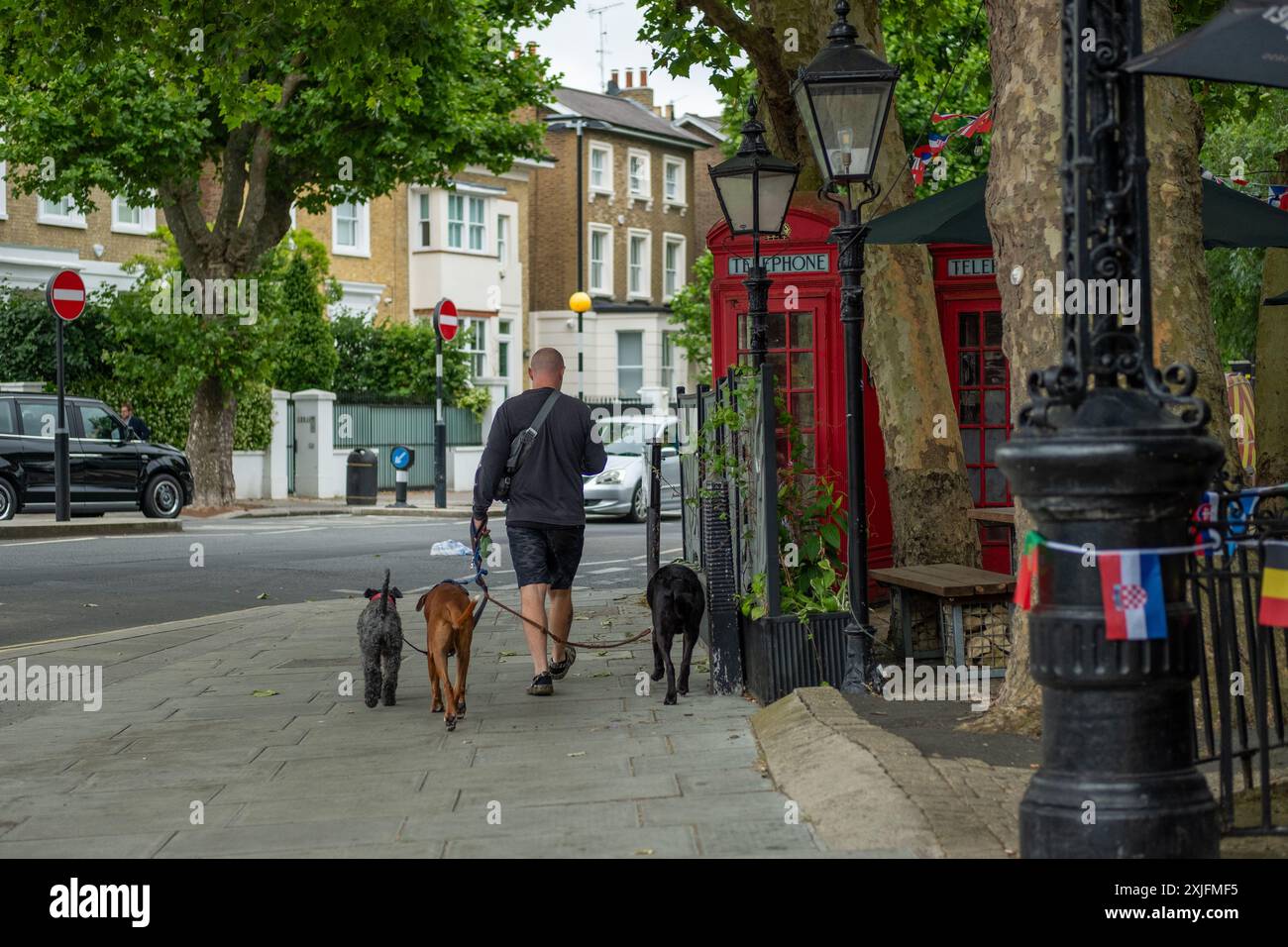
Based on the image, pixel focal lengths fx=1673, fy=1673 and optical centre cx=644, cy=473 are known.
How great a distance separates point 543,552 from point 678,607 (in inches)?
35.0

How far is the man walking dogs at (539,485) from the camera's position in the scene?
9.22m

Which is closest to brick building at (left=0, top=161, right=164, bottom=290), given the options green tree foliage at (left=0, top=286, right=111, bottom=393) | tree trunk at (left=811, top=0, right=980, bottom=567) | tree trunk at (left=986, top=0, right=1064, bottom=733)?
green tree foliage at (left=0, top=286, right=111, bottom=393)

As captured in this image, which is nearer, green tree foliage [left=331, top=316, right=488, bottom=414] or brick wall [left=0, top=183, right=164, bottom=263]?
brick wall [left=0, top=183, right=164, bottom=263]

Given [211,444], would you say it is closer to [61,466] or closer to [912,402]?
[61,466]

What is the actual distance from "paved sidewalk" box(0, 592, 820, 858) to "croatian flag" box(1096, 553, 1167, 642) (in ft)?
4.85

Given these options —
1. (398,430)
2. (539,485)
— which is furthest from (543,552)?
(398,430)

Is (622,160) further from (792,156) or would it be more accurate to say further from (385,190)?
(792,156)

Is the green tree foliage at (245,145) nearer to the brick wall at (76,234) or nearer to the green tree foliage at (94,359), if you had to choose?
the green tree foliage at (94,359)

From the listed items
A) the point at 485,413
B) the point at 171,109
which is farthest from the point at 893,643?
the point at 485,413

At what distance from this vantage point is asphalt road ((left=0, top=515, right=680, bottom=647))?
45.6ft

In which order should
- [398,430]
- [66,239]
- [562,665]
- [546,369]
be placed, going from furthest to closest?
[398,430], [66,239], [562,665], [546,369]

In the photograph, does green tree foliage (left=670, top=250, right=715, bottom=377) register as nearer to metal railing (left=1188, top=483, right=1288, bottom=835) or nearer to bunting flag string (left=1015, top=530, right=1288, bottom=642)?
metal railing (left=1188, top=483, right=1288, bottom=835)

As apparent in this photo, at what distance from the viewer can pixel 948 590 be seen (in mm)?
9109
